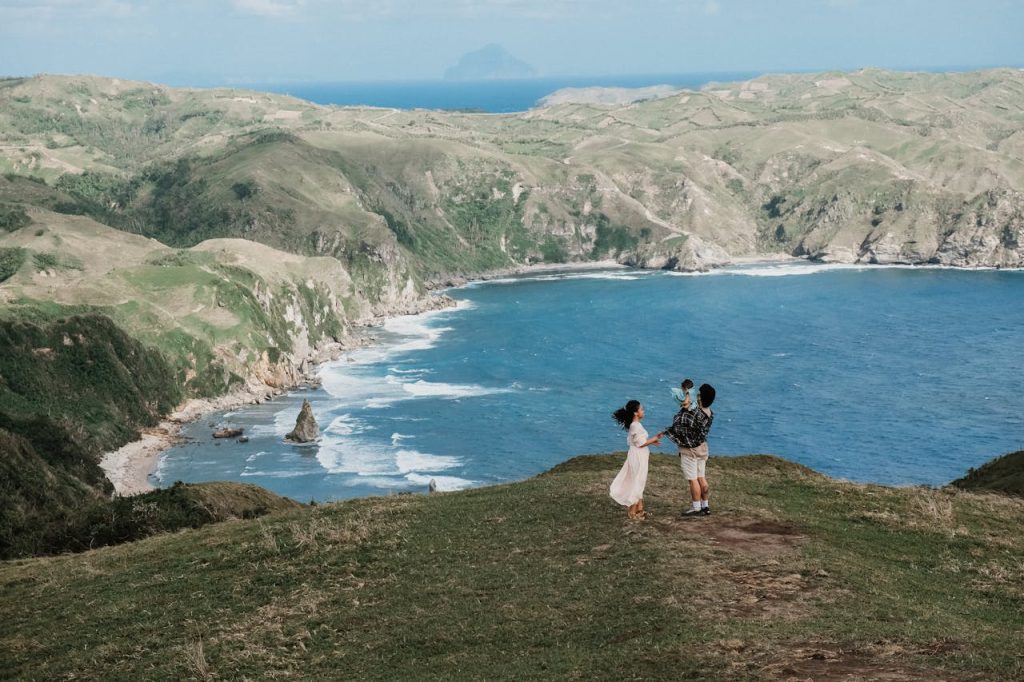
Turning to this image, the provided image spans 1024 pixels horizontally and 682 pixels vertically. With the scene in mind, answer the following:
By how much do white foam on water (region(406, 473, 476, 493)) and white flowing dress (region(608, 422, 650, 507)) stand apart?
265 feet

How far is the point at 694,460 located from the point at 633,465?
170cm

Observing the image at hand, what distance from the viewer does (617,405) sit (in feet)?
475

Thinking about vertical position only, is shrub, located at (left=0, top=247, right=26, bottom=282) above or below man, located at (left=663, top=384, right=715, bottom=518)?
below

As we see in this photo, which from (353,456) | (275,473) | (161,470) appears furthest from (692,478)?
(161,470)

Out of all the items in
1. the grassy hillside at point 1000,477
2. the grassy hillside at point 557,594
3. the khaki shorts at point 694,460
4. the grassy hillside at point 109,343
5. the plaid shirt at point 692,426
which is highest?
the plaid shirt at point 692,426

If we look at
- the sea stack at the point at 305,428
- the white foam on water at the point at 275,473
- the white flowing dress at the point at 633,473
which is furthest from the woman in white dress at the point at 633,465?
the sea stack at the point at 305,428

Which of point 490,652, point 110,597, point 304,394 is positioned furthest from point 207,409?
point 490,652

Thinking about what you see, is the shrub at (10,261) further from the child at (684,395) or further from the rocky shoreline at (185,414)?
the child at (684,395)

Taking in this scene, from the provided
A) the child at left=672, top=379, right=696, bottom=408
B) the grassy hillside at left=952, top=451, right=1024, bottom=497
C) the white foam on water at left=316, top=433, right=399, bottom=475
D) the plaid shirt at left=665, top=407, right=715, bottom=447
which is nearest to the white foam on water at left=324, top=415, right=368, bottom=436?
the white foam on water at left=316, top=433, right=399, bottom=475

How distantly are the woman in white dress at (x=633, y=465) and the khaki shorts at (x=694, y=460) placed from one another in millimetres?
941

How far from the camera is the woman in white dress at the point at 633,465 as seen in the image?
28641mm

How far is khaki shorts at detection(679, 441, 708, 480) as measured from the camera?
2897cm

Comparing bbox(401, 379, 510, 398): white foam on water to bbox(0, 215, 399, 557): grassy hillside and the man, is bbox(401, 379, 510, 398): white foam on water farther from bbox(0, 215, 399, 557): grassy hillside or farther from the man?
the man

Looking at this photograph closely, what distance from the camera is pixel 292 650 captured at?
23922 mm
